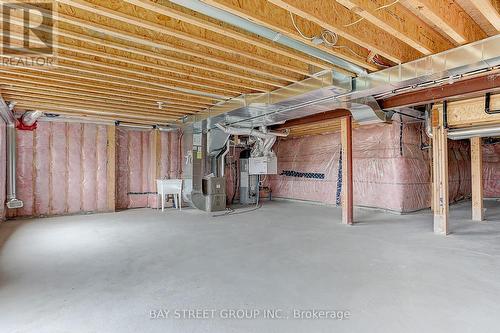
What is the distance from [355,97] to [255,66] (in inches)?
55.3

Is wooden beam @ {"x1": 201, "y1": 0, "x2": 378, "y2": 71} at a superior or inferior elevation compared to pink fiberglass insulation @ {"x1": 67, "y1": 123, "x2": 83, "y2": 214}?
superior

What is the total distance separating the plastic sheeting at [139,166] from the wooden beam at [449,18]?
19.7 feet

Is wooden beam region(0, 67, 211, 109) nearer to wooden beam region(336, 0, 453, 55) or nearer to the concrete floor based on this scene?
the concrete floor

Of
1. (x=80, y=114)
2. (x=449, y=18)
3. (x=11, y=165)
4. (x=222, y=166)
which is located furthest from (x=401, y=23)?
(x=11, y=165)

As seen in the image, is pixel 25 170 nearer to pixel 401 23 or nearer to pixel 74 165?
pixel 74 165

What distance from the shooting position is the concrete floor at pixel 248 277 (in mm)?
1746

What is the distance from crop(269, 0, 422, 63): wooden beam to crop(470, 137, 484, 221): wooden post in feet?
11.1

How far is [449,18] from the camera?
216 centimetres

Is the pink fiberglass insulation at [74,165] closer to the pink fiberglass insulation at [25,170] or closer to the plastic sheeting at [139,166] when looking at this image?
the pink fiberglass insulation at [25,170]

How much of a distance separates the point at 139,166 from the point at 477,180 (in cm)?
718

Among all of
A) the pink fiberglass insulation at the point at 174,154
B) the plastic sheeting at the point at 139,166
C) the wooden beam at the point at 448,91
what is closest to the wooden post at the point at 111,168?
the plastic sheeting at the point at 139,166

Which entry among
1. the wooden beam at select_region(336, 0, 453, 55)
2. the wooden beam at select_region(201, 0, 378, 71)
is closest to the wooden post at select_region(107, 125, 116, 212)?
the wooden beam at select_region(201, 0, 378, 71)

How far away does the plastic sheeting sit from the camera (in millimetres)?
6625

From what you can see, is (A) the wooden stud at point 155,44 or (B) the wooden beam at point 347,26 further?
(A) the wooden stud at point 155,44
